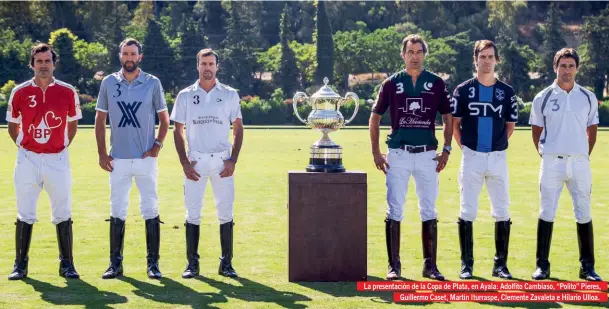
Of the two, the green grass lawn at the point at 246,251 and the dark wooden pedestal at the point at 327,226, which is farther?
the dark wooden pedestal at the point at 327,226

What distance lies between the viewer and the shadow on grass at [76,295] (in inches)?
329

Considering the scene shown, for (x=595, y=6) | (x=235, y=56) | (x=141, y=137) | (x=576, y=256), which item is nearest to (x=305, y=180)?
(x=141, y=137)

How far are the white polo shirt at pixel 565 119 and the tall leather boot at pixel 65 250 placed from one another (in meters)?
4.18

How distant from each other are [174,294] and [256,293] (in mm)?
652

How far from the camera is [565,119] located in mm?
9406

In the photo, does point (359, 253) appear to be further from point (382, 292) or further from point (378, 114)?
point (378, 114)

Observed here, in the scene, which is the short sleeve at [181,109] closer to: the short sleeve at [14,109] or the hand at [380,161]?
the short sleeve at [14,109]

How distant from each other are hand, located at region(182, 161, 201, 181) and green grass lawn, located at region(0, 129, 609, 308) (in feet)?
2.85

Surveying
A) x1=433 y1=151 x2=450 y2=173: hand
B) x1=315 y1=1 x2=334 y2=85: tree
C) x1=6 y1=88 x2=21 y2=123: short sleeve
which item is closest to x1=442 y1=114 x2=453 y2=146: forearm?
x1=433 y1=151 x2=450 y2=173: hand

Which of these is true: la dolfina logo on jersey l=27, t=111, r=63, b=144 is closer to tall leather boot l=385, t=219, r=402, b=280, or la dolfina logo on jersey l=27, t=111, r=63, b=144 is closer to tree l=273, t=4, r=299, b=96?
tall leather boot l=385, t=219, r=402, b=280
